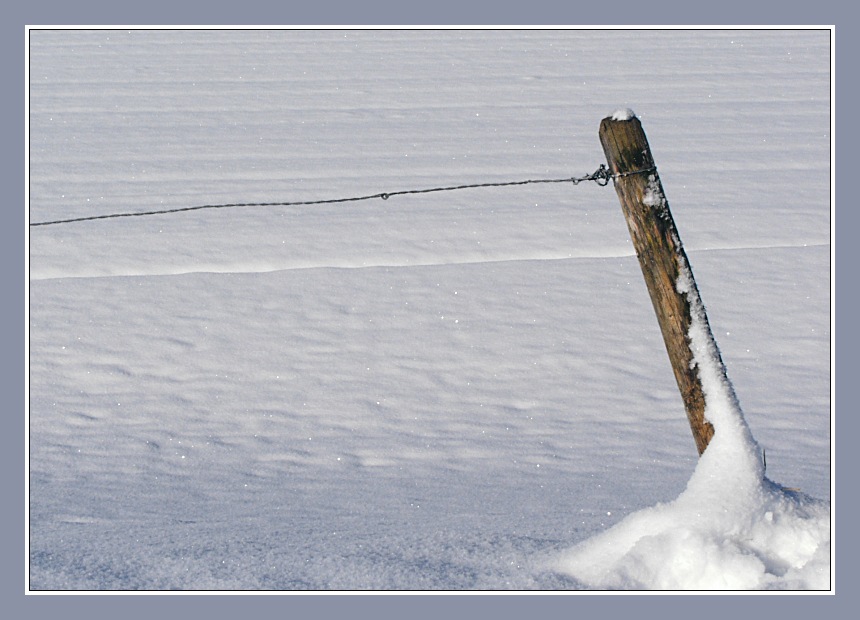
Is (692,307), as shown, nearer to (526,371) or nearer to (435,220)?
(526,371)

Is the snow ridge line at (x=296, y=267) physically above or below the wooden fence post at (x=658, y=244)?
below

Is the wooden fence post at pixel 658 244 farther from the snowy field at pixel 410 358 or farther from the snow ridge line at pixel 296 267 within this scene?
the snow ridge line at pixel 296 267

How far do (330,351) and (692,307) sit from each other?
2.45 metres

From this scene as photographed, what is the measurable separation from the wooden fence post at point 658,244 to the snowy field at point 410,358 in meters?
0.21

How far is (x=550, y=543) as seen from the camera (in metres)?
3.22

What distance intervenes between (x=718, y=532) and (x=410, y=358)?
7.76 ft

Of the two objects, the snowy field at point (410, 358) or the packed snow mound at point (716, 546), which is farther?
the snowy field at point (410, 358)

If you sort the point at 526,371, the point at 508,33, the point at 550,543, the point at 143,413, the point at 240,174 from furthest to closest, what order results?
the point at 508,33
the point at 240,174
the point at 526,371
the point at 143,413
the point at 550,543

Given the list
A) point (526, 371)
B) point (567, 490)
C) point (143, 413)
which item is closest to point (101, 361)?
point (143, 413)

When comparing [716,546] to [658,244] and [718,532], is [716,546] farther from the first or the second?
[658,244]

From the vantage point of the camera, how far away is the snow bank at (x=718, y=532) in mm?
2859

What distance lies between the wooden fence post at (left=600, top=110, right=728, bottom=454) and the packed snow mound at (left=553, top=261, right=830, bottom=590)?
3 cm

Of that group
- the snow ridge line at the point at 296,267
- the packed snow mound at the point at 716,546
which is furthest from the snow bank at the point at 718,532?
the snow ridge line at the point at 296,267

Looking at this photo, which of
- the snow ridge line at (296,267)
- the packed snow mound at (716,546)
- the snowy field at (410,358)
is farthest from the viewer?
the snow ridge line at (296,267)
